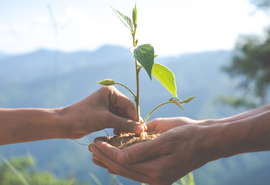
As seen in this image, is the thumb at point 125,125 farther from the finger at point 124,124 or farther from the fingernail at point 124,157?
the fingernail at point 124,157

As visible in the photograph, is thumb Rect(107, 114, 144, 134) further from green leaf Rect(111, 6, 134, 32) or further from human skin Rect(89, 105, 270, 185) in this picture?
green leaf Rect(111, 6, 134, 32)

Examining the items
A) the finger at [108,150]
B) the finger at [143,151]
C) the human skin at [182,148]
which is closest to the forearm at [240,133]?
the human skin at [182,148]

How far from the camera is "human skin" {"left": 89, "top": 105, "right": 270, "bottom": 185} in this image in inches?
19.6

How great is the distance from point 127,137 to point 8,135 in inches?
16.4

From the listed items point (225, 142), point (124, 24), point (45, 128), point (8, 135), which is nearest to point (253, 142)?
point (225, 142)

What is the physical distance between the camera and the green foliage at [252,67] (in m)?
3.13

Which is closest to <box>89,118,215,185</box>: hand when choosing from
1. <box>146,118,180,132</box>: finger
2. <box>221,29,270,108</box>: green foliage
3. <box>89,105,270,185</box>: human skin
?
<box>89,105,270,185</box>: human skin

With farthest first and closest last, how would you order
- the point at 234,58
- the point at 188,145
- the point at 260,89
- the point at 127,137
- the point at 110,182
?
the point at 234,58
the point at 260,89
the point at 110,182
the point at 127,137
the point at 188,145

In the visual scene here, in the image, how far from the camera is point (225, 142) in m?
0.53

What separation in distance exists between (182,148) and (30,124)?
51 cm

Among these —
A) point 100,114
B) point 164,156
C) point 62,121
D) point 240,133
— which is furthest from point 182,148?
point 62,121

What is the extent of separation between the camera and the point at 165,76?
0.58 m

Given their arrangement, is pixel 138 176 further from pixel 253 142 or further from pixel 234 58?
pixel 234 58

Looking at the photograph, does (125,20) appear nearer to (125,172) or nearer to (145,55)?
(145,55)
